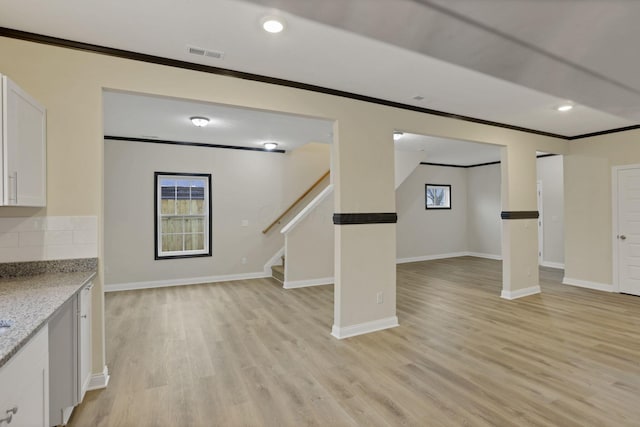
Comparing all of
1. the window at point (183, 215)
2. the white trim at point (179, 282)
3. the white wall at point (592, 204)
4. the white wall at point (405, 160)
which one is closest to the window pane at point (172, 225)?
the window at point (183, 215)

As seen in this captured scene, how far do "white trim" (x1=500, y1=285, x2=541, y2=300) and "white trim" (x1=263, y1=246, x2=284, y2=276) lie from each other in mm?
3961

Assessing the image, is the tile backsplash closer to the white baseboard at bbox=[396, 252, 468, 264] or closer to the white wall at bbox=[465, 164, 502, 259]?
the white baseboard at bbox=[396, 252, 468, 264]

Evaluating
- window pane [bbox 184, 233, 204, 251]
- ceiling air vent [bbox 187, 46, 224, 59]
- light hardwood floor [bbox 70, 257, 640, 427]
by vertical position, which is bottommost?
light hardwood floor [bbox 70, 257, 640, 427]

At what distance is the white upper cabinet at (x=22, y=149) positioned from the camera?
6.12 ft

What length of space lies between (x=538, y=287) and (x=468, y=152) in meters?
3.10

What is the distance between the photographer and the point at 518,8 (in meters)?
0.27

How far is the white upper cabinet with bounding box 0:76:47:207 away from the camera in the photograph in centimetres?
186

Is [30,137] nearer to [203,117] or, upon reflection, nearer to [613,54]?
[203,117]

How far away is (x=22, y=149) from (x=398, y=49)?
8.77 feet

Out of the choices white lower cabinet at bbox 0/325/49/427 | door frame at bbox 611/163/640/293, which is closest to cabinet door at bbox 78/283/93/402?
white lower cabinet at bbox 0/325/49/427

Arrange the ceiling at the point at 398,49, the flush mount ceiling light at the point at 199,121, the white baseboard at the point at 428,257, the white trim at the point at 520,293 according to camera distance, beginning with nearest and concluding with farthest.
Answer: the ceiling at the point at 398,49, the flush mount ceiling light at the point at 199,121, the white trim at the point at 520,293, the white baseboard at the point at 428,257

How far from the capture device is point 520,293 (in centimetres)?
491

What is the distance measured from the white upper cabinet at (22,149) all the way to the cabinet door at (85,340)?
705 mm

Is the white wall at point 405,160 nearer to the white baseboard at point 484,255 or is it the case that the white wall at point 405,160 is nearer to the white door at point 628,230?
the white door at point 628,230
